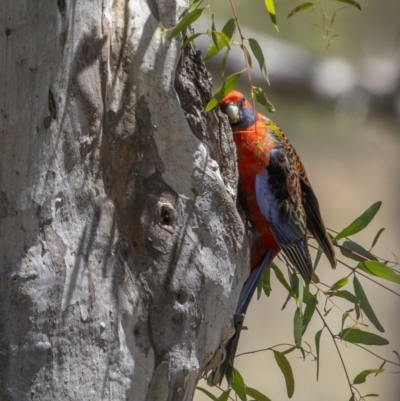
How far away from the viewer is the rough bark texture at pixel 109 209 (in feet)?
4.00

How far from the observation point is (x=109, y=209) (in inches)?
51.7

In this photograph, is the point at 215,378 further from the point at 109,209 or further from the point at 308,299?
the point at 109,209

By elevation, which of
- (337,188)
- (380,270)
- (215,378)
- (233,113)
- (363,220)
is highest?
(337,188)

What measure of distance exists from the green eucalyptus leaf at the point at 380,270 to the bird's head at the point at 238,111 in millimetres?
472

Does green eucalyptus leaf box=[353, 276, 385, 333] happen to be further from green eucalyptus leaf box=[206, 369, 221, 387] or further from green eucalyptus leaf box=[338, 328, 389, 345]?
green eucalyptus leaf box=[206, 369, 221, 387]

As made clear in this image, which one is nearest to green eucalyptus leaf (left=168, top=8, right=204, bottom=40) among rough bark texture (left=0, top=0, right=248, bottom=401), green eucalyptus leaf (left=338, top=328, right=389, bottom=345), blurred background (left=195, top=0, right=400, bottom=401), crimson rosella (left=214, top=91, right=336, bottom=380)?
rough bark texture (left=0, top=0, right=248, bottom=401)

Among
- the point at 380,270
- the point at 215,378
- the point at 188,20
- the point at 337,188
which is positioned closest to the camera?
the point at 188,20

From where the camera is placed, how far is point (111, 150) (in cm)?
133

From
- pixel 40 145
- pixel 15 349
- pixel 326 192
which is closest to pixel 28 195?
pixel 40 145

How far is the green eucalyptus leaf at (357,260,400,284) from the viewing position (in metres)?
1.56

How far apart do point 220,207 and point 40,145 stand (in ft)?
1.24

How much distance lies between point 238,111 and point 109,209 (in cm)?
64

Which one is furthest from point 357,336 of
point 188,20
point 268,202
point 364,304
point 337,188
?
point 337,188

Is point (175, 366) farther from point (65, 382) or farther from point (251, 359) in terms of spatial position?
point (251, 359)
